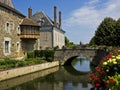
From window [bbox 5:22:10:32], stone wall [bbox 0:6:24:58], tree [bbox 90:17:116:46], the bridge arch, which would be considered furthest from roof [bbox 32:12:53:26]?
window [bbox 5:22:10:32]

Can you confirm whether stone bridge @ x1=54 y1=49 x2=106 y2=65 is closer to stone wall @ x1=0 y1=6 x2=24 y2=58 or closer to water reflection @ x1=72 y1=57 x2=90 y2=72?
water reflection @ x1=72 y1=57 x2=90 y2=72

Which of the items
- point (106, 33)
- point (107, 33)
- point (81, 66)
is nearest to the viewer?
point (107, 33)

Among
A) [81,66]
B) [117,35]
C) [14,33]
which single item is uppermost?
[117,35]

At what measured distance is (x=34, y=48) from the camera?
40.3 m

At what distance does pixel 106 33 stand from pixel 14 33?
61.3ft

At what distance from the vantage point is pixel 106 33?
46.3m

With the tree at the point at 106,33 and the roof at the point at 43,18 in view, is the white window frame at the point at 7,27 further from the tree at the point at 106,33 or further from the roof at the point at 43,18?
the tree at the point at 106,33

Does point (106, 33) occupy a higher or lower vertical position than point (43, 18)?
Answer: lower

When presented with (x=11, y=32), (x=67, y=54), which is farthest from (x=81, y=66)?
(x=11, y=32)

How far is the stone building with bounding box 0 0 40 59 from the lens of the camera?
31.3 meters

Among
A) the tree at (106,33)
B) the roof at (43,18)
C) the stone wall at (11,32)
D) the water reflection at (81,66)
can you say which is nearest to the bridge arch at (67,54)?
the water reflection at (81,66)

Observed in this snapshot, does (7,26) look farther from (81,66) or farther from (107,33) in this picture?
(107,33)

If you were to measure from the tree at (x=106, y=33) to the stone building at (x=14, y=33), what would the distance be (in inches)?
502

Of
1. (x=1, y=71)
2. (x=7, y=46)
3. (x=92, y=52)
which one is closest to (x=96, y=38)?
(x=92, y=52)
